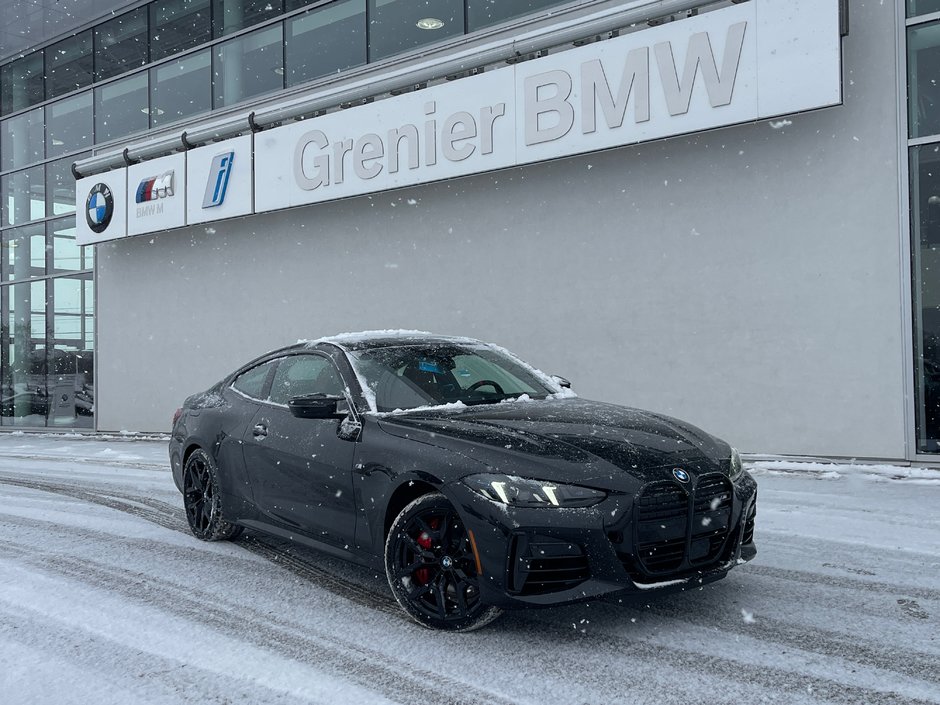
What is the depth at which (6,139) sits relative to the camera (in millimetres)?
21922

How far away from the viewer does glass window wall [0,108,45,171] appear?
21.0 metres

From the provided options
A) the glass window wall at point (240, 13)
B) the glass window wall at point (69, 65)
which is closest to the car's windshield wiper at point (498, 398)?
the glass window wall at point (240, 13)

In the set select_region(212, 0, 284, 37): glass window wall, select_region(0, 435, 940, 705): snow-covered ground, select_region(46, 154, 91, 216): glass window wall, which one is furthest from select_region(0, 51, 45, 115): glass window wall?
select_region(0, 435, 940, 705): snow-covered ground

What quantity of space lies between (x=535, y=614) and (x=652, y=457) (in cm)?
103

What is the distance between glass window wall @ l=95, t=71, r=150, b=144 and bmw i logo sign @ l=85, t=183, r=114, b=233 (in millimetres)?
1669

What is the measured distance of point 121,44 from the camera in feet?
62.7

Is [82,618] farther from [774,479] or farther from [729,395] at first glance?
[729,395]

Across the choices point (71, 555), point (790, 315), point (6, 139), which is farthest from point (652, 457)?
point (6, 139)

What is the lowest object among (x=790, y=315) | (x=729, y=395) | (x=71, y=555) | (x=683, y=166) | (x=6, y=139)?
(x=71, y=555)

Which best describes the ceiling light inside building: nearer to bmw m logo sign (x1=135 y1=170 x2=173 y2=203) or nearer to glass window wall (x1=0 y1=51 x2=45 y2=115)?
bmw m logo sign (x1=135 y1=170 x2=173 y2=203)

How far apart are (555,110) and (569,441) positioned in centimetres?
828

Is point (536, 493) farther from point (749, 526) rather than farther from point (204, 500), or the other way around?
point (204, 500)

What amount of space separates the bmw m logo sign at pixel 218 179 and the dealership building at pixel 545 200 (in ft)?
0.18

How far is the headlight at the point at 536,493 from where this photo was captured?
3.64 m
